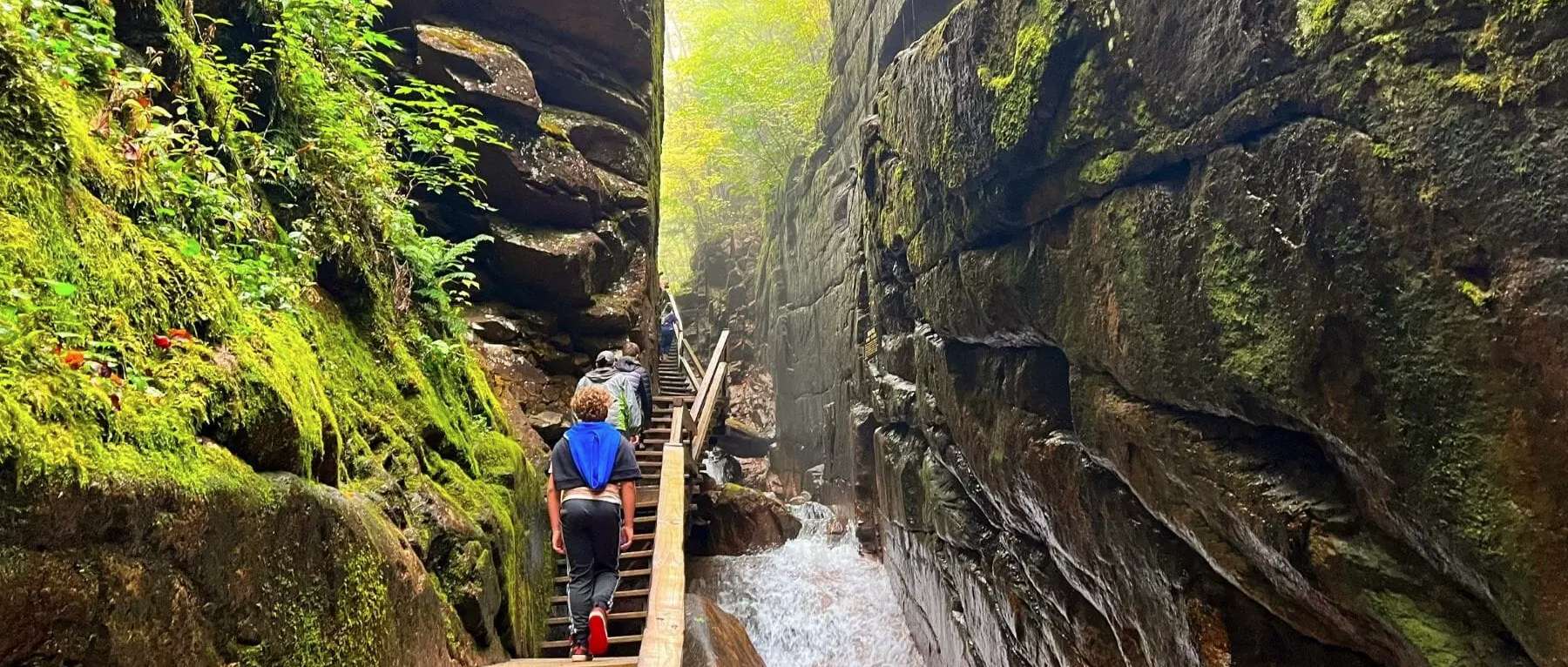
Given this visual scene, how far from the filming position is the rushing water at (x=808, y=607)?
37.2 ft

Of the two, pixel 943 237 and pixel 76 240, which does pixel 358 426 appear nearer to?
pixel 76 240

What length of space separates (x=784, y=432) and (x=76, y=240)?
20.6m

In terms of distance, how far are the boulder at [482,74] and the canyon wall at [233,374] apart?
112 inches

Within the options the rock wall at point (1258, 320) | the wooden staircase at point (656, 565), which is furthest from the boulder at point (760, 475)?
the rock wall at point (1258, 320)

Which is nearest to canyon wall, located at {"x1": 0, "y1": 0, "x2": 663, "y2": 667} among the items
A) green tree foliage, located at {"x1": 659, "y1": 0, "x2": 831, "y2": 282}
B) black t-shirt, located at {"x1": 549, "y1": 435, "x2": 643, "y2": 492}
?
black t-shirt, located at {"x1": 549, "y1": 435, "x2": 643, "y2": 492}

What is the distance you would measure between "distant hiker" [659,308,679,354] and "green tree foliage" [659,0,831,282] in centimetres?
809

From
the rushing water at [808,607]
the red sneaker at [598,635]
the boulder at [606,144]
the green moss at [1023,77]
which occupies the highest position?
the boulder at [606,144]

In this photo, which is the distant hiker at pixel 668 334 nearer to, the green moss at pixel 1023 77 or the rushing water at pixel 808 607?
the rushing water at pixel 808 607

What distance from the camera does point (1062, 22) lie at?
5.11 m

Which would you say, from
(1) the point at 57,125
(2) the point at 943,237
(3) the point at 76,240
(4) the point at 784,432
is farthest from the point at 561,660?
(4) the point at 784,432

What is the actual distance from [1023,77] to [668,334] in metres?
13.1

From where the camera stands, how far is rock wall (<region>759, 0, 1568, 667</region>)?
2875 mm

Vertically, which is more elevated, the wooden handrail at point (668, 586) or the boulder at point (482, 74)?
the boulder at point (482, 74)

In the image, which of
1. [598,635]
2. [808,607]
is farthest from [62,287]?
[808,607]
